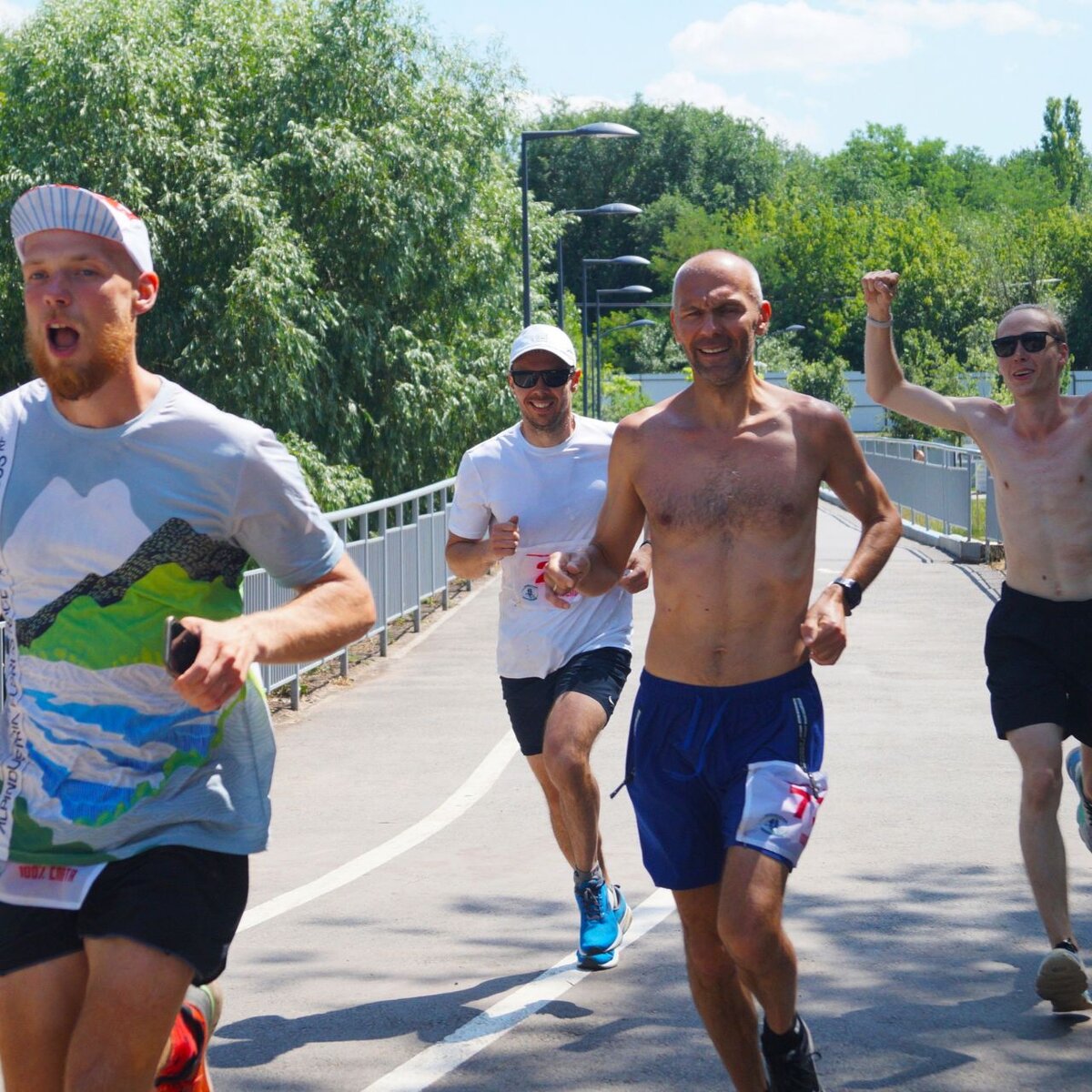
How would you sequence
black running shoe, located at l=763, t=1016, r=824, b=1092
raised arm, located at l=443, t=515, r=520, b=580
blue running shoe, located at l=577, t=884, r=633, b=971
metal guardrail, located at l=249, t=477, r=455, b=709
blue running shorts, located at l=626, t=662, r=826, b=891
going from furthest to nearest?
metal guardrail, located at l=249, t=477, r=455, b=709
raised arm, located at l=443, t=515, r=520, b=580
blue running shoe, located at l=577, t=884, r=633, b=971
blue running shorts, located at l=626, t=662, r=826, b=891
black running shoe, located at l=763, t=1016, r=824, b=1092

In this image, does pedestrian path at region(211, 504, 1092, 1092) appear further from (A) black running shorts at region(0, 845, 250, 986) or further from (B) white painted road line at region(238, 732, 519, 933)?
(A) black running shorts at region(0, 845, 250, 986)

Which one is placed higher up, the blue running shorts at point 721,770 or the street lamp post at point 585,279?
the blue running shorts at point 721,770

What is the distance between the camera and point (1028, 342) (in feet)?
20.6

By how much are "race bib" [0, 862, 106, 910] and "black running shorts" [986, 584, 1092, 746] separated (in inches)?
139

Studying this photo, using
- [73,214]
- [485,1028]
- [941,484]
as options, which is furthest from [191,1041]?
[941,484]

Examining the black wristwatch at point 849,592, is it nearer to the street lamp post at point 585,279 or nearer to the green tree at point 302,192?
the green tree at point 302,192

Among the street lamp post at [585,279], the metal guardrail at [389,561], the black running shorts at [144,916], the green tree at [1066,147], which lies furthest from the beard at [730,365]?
the green tree at [1066,147]

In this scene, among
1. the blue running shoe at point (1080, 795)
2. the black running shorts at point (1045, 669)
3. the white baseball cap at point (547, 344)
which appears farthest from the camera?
the white baseball cap at point (547, 344)

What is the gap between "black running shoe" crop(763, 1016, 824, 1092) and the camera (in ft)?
14.4

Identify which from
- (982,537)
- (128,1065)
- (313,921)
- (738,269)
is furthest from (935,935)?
(982,537)

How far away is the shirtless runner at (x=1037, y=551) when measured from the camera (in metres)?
5.90

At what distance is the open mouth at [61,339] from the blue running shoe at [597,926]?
140 inches

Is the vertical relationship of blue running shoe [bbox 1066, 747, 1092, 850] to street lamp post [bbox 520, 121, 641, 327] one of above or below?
below

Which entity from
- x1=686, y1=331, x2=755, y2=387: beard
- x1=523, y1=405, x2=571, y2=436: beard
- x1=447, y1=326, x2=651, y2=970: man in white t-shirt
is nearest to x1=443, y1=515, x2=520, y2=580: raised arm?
x1=447, y1=326, x2=651, y2=970: man in white t-shirt
